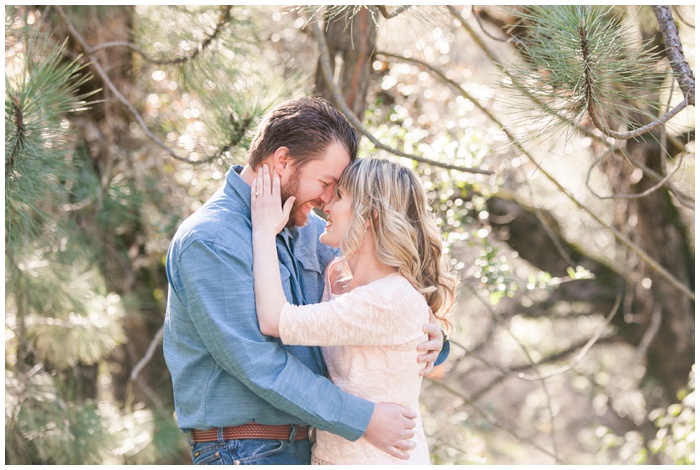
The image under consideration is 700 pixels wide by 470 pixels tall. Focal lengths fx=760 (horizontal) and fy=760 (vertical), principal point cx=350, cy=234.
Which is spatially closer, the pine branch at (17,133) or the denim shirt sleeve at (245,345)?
the denim shirt sleeve at (245,345)

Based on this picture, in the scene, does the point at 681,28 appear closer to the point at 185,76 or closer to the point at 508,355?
the point at 185,76

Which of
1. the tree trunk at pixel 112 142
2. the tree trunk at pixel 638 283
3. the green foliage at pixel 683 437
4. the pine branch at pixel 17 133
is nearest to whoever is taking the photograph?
the pine branch at pixel 17 133

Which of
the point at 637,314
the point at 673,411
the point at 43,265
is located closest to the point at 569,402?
the point at 637,314

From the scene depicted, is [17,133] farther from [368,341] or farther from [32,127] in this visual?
[368,341]

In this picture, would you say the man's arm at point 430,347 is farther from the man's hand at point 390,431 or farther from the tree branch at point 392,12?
the tree branch at point 392,12

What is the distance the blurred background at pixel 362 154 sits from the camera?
7.45ft

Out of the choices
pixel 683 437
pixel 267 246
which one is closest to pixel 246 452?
pixel 267 246

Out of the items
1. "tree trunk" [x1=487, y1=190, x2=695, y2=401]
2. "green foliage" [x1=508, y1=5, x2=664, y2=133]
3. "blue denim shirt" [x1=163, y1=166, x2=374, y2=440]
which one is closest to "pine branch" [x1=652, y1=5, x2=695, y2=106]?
"green foliage" [x1=508, y1=5, x2=664, y2=133]

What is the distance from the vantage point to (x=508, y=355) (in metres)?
9.61

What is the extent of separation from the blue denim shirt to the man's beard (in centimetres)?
11

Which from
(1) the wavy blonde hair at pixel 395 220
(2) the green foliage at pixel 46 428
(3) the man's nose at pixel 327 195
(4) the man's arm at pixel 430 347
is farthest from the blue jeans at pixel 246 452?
(2) the green foliage at pixel 46 428

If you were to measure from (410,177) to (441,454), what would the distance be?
2.34 m

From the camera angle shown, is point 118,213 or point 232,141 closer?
point 232,141

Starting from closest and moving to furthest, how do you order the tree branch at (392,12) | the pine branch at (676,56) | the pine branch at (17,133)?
the pine branch at (676,56)
the pine branch at (17,133)
the tree branch at (392,12)
